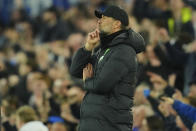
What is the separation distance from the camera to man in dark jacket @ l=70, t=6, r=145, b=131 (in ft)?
19.1

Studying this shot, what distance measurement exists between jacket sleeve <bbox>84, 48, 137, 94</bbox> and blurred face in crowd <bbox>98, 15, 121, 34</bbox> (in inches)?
9.9

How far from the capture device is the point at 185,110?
7809 mm

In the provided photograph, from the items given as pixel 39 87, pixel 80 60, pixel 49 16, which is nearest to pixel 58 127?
pixel 39 87

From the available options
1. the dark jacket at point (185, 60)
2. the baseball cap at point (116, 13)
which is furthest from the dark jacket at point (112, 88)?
the dark jacket at point (185, 60)

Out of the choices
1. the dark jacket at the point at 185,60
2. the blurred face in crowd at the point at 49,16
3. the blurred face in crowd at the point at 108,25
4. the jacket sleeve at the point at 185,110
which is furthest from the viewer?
the blurred face in crowd at the point at 49,16

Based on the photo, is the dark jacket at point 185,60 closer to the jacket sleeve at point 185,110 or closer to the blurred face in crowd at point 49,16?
the jacket sleeve at point 185,110

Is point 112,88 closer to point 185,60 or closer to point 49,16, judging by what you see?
point 185,60

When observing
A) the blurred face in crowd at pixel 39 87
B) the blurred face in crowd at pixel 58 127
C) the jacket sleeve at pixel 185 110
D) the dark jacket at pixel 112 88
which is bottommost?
the blurred face in crowd at pixel 58 127

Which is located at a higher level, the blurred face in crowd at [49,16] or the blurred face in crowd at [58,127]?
the blurred face in crowd at [49,16]

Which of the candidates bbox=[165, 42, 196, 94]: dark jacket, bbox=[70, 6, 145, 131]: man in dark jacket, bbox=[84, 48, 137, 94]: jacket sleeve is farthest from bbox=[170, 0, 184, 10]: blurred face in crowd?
bbox=[84, 48, 137, 94]: jacket sleeve

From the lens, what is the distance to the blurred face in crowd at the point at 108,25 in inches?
237

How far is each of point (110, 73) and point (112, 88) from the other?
0.48 ft

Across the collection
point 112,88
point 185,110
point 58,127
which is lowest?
point 58,127

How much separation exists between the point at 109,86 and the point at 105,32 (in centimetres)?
59
